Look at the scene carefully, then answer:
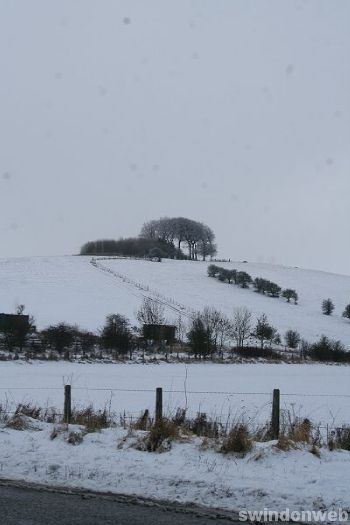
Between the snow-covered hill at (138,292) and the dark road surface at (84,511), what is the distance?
46.8m

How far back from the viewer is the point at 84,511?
21.6 ft

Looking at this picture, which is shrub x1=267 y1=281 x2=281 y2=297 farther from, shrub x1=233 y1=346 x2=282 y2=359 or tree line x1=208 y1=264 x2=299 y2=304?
shrub x1=233 y1=346 x2=282 y2=359

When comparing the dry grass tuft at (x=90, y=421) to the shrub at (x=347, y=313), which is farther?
the shrub at (x=347, y=313)

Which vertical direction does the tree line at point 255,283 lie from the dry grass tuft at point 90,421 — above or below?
above

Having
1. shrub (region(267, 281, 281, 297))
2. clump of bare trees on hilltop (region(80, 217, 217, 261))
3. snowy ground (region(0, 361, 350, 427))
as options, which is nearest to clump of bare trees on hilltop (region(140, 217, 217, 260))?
clump of bare trees on hilltop (region(80, 217, 217, 261))

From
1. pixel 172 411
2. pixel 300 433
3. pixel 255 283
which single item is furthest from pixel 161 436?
pixel 255 283

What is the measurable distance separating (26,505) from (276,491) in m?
3.03

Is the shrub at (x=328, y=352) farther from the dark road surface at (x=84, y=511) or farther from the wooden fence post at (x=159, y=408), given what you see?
the dark road surface at (x=84, y=511)

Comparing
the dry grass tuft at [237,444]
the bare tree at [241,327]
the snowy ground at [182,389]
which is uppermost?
the bare tree at [241,327]

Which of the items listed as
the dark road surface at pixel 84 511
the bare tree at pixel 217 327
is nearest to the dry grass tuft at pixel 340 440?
the dark road surface at pixel 84 511

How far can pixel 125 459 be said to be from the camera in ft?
28.2

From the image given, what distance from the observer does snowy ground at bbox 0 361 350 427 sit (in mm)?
17734

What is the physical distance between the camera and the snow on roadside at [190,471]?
23.4 ft

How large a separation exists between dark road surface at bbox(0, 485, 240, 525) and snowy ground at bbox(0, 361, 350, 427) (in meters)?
5.41
